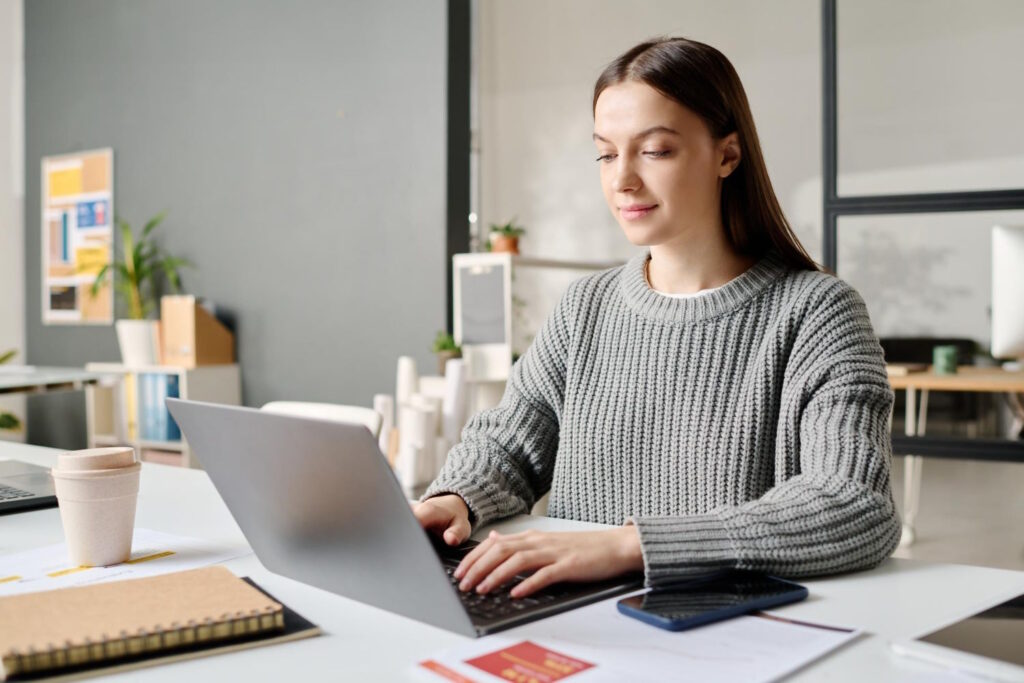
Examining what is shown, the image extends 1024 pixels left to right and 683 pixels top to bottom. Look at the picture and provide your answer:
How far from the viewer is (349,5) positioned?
457 cm

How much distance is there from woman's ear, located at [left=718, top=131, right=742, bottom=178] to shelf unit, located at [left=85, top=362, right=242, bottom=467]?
3723mm

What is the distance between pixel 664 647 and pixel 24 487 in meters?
1.02

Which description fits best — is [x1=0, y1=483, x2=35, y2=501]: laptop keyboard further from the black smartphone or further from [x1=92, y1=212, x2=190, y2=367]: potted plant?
[x1=92, y1=212, x2=190, y2=367]: potted plant

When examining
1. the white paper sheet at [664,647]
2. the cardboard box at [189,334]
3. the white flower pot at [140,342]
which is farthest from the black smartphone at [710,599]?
the white flower pot at [140,342]

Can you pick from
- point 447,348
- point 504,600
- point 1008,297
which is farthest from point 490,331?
point 504,600

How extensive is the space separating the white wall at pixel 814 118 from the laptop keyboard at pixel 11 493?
7.68 feet

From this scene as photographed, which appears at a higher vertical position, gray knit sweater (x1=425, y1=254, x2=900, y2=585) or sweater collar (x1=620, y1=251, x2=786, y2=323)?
sweater collar (x1=620, y1=251, x2=786, y2=323)

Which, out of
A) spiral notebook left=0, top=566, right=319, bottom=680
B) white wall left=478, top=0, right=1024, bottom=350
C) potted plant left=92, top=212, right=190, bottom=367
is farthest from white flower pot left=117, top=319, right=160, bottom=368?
spiral notebook left=0, top=566, right=319, bottom=680

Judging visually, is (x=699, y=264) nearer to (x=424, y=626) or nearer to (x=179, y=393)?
(x=424, y=626)

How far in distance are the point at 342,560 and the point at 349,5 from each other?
417cm

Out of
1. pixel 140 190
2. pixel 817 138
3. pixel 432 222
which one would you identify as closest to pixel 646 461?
pixel 432 222

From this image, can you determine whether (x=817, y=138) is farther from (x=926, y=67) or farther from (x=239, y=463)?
(x=239, y=463)

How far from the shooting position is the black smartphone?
772mm

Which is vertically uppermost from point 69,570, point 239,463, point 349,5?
point 349,5
